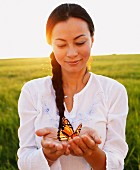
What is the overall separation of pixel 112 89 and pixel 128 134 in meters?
1.28

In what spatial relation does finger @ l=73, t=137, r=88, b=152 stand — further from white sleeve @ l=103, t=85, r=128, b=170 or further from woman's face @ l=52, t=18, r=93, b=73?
woman's face @ l=52, t=18, r=93, b=73

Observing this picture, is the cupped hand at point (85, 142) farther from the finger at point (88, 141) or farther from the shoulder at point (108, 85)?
the shoulder at point (108, 85)

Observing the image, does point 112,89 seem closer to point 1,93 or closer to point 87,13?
point 87,13

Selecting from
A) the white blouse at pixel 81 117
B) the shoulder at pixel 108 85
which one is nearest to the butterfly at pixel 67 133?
the white blouse at pixel 81 117

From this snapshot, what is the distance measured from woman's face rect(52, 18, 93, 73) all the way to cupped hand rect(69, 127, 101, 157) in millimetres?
283

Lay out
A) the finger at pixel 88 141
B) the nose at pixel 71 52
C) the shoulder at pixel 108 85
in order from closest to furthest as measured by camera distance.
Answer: the finger at pixel 88 141
the nose at pixel 71 52
the shoulder at pixel 108 85

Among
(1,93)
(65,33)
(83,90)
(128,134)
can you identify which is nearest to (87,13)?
(65,33)

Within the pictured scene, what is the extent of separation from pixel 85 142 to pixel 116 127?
0.84ft

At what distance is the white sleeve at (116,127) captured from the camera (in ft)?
6.28

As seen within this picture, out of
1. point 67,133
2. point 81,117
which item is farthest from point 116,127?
point 67,133

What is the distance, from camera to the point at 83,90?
1.98 m

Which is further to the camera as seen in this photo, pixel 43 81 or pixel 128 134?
pixel 128 134

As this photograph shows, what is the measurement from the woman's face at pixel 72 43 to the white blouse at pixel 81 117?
0.15 metres

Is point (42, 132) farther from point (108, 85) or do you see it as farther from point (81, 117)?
point (108, 85)
